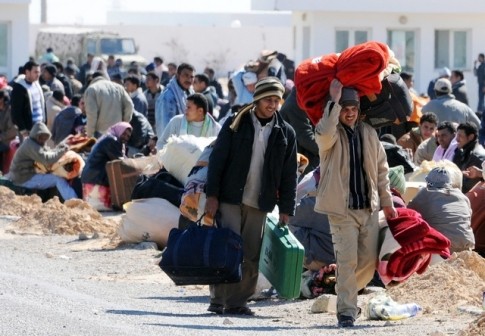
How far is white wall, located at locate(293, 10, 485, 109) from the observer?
38188mm

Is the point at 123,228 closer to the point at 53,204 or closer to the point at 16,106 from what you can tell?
the point at 53,204

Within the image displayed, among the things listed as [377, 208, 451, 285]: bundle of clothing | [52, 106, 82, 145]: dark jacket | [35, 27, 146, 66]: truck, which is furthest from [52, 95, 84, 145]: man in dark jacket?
[35, 27, 146, 66]: truck

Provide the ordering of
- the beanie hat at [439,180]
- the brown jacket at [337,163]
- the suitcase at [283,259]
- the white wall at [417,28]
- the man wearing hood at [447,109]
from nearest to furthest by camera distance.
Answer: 1. the brown jacket at [337,163]
2. the suitcase at [283,259]
3. the beanie hat at [439,180]
4. the man wearing hood at [447,109]
5. the white wall at [417,28]

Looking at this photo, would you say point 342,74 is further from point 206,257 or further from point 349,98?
point 206,257

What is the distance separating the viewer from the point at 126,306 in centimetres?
1081

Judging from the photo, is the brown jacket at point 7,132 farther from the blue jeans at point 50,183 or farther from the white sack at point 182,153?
the white sack at point 182,153

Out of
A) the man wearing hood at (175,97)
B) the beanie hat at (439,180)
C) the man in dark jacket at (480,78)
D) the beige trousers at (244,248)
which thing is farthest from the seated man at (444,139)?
the man in dark jacket at (480,78)

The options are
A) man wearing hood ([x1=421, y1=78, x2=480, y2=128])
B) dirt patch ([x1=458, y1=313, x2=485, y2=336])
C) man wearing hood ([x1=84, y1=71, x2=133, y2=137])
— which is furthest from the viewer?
man wearing hood ([x1=84, y1=71, x2=133, y2=137])

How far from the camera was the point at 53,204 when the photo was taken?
1728cm

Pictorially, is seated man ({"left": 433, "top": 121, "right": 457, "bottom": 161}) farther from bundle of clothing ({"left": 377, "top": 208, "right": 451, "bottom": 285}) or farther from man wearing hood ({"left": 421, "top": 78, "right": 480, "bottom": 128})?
bundle of clothing ({"left": 377, "top": 208, "right": 451, "bottom": 285})

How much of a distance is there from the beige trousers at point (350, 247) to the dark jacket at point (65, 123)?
41.9 ft

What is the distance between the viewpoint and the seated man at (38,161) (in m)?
19.2

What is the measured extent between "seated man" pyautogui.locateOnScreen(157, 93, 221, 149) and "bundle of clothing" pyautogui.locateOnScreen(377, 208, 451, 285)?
17.5ft

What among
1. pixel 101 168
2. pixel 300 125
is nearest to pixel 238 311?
pixel 300 125
